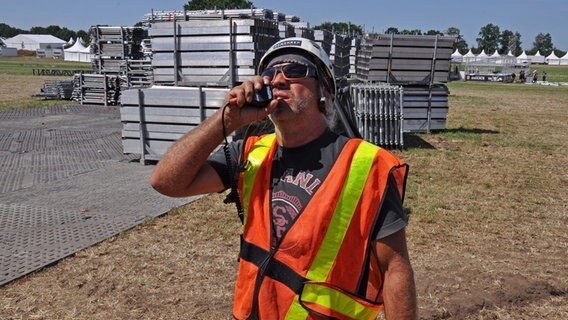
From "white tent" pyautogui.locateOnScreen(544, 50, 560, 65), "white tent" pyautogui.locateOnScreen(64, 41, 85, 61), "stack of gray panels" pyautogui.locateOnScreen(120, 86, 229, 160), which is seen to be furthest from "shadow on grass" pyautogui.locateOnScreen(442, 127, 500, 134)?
"white tent" pyautogui.locateOnScreen(544, 50, 560, 65)

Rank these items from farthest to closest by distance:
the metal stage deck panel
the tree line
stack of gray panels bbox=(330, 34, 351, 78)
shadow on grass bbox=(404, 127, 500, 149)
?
the tree line < stack of gray panels bbox=(330, 34, 351, 78) < shadow on grass bbox=(404, 127, 500, 149) < the metal stage deck panel

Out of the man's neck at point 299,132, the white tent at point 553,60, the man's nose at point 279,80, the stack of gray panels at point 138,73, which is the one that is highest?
the white tent at point 553,60

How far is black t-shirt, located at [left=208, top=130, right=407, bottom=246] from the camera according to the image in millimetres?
1779

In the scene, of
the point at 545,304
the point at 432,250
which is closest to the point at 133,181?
the point at 432,250

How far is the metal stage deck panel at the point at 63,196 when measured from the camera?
17.0 ft

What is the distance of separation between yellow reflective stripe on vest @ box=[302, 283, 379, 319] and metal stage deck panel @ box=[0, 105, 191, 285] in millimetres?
3653

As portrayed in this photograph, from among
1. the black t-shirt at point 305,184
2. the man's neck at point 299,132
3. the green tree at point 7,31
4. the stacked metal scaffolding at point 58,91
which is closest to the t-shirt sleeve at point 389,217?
the black t-shirt at point 305,184

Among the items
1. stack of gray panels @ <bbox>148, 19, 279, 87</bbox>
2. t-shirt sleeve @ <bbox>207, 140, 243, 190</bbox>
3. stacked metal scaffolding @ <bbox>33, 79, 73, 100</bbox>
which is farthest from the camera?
stacked metal scaffolding @ <bbox>33, 79, 73, 100</bbox>

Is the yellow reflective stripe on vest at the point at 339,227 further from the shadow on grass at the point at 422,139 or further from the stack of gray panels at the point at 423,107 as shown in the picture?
the stack of gray panels at the point at 423,107

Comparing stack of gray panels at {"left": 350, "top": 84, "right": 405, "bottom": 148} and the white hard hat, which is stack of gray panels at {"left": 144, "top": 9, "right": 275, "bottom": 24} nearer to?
stack of gray panels at {"left": 350, "top": 84, "right": 405, "bottom": 148}

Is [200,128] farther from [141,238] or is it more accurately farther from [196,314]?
[141,238]

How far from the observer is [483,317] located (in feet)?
13.5

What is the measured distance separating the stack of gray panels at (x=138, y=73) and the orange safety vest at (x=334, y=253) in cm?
1769

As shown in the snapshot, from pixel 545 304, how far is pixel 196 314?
2.99m
